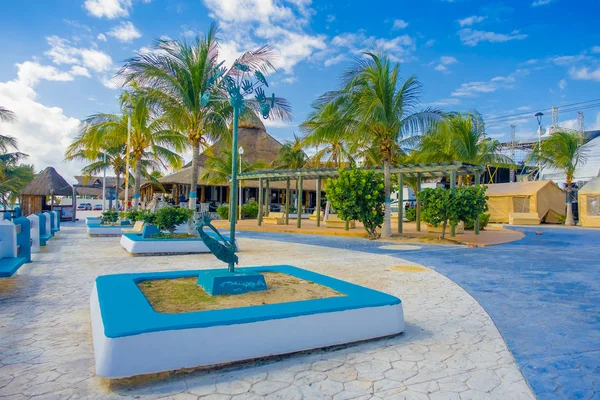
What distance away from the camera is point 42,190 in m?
22.8

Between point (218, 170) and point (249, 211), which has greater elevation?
point (218, 170)

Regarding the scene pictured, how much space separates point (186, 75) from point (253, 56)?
6.64 ft

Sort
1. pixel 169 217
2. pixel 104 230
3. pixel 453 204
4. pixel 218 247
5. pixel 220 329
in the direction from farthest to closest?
pixel 104 230 < pixel 453 204 < pixel 169 217 < pixel 218 247 < pixel 220 329

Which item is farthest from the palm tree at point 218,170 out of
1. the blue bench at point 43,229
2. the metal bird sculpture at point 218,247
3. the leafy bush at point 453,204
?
the metal bird sculpture at point 218,247

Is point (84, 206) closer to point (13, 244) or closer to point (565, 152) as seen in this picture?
point (13, 244)

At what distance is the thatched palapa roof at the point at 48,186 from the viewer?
22.7 metres

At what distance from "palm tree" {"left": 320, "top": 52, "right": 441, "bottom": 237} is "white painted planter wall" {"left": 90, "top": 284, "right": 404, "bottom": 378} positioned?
1010 cm

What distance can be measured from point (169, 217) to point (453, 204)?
8653mm

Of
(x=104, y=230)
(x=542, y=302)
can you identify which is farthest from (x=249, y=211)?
(x=542, y=302)

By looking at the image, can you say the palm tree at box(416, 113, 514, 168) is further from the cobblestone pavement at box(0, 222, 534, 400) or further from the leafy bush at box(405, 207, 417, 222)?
the cobblestone pavement at box(0, 222, 534, 400)

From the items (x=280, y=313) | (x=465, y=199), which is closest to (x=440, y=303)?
(x=280, y=313)

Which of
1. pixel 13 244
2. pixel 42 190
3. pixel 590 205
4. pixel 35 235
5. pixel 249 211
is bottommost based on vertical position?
pixel 35 235

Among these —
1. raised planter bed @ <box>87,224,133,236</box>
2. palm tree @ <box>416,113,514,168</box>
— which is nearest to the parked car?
raised planter bed @ <box>87,224,133,236</box>

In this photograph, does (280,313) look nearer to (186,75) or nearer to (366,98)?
(186,75)
